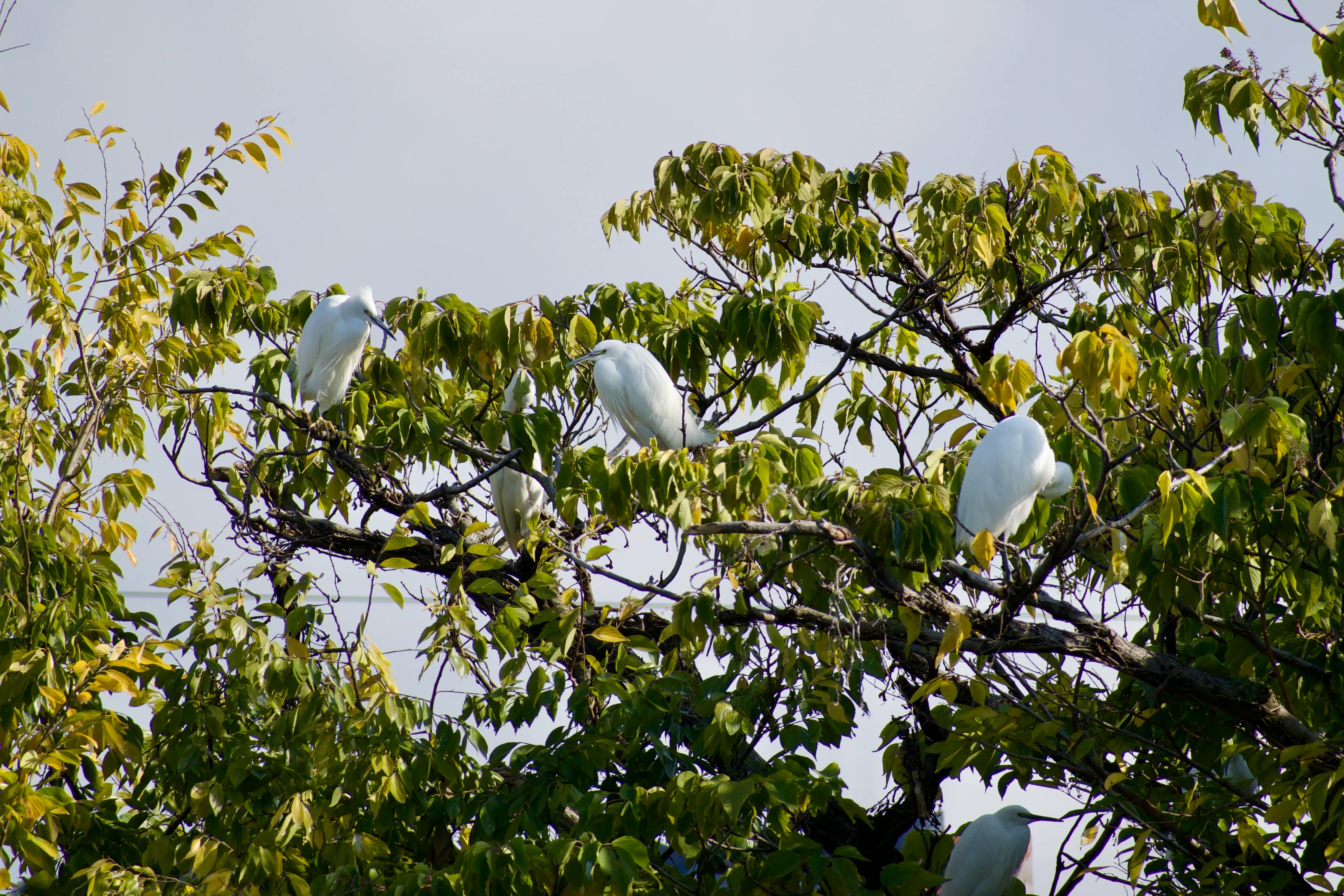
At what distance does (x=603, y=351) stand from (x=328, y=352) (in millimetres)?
1038

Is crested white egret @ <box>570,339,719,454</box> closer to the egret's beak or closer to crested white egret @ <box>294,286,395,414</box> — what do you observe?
the egret's beak

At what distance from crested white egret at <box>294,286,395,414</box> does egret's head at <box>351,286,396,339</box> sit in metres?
0.06

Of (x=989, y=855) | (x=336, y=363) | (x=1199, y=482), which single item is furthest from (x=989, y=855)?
(x=336, y=363)

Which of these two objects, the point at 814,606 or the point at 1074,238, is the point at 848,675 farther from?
the point at 1074,238

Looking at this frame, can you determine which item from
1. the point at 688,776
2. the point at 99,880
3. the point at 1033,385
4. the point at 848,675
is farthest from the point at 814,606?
the point at 99,880

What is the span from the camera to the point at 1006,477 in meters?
2.65

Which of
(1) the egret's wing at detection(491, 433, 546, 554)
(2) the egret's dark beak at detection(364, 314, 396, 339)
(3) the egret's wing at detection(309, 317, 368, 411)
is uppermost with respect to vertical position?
(2) the egret's dark beak at detection(364, 314, 396, 339)

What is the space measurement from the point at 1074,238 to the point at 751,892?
7.43 feet

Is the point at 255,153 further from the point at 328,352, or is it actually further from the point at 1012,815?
the point at 1012,815

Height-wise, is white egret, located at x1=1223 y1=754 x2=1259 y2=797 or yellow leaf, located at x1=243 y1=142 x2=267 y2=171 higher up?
yellow leaf, located at x1=243 y1=142 x2=267 y2=171

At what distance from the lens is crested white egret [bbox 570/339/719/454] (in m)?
3.29

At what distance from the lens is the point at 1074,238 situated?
11.5ft

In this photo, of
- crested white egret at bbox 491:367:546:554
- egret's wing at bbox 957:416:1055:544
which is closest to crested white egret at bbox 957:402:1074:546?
egret's wing at bbox 957:416:1055:544

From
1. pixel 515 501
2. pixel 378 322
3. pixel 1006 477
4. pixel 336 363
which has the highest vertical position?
pixel 378 322
